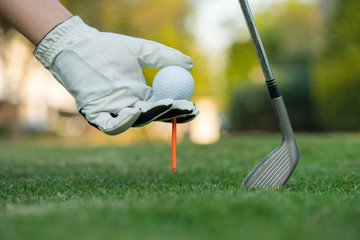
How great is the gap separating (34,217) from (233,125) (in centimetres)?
1641

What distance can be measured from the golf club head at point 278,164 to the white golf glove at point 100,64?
0.60 metres

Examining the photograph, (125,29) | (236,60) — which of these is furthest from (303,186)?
(236,60)

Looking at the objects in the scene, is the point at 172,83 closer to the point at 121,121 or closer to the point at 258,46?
the point at 121,121

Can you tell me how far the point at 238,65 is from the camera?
29.6 meters

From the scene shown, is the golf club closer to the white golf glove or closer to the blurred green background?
the white golf glove

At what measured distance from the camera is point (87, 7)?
18312mm

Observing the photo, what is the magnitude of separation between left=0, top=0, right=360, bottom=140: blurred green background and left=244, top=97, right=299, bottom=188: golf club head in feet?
37.3

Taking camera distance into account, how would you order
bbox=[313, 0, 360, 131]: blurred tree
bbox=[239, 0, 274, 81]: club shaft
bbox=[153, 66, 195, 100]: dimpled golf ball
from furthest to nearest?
bbox=[313, 0, 360, 131]: blurred tree, bbox=[153, 66, 195, 100]: dimpled golf ball, bbox=[239, 0, 274, 81]: club shaft

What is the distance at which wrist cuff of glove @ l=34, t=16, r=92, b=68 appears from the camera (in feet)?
9.87

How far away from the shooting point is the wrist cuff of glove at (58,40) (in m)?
3.01

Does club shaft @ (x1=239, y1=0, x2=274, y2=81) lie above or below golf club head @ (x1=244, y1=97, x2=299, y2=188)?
above

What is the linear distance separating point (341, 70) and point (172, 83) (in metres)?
11.7

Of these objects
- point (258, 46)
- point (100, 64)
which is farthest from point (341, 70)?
point (100, 64)

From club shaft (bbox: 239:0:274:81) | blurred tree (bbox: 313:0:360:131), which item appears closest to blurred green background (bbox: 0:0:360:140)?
blurred tree (bbox: 313:0:360:131)
